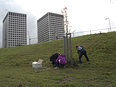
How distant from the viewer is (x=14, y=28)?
96.5 meters

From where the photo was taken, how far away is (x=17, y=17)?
333 ft

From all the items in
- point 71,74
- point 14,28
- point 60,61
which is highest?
point 14,28

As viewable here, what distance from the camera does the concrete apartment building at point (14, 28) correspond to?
287 feet

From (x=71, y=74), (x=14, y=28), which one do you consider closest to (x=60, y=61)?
(x=71, y=74)

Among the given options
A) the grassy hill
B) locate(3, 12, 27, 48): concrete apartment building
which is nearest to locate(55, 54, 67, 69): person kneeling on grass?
the grassy hill

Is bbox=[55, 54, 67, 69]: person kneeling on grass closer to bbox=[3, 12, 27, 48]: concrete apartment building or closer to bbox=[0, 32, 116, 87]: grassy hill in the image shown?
bbox=[0, 32, 116, 87]: grassy hill

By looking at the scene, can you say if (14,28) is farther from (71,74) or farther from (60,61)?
(71,74)

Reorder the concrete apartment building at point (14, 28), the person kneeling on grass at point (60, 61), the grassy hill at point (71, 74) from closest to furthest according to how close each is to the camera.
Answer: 1. the grassy hill at point (71, 74)
2. the person kneeling on grass at point (60, 61)
3. the concrete apartment building at point (14, 28)

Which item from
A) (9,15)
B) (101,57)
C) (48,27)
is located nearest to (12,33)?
(9,15)

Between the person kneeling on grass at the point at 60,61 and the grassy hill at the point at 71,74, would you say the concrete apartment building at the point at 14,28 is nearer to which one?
the grassy hill at the point at 71,74

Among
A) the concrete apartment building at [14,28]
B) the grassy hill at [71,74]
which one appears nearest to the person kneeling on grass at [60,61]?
the grassy hill at [71,74]

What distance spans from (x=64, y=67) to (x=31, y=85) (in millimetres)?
4534

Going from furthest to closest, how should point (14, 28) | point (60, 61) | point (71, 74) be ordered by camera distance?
1. point (14, 28)
2. point (60, 61)
3. point (71, 74)

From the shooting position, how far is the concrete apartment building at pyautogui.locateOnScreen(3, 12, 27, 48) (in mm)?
87394
